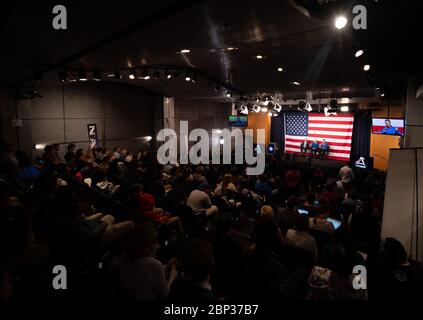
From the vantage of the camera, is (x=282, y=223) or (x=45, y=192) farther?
(x=282, y=223)

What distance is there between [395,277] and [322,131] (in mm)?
14578

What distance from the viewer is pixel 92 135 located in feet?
40.6

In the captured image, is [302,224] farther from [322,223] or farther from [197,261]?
[197,261]

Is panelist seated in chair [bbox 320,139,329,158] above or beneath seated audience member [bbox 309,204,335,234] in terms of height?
above

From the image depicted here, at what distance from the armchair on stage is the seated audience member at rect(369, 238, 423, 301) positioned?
14001 millimetres

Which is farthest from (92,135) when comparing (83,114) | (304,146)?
(304,146)

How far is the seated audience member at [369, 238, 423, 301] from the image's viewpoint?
106 inches

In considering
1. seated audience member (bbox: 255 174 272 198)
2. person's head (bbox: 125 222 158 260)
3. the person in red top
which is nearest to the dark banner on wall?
seated audience member (bbox: 255 174 272 198)

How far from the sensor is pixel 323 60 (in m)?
7.13

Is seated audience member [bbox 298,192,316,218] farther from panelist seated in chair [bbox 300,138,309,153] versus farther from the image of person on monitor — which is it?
panelist seated in chair [bbox 300,138,309,153]

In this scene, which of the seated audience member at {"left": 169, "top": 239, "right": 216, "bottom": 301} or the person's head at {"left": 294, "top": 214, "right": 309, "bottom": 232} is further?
the person's head at {"left": 294, "top": 214, "right": 309, "bottom": 232}
